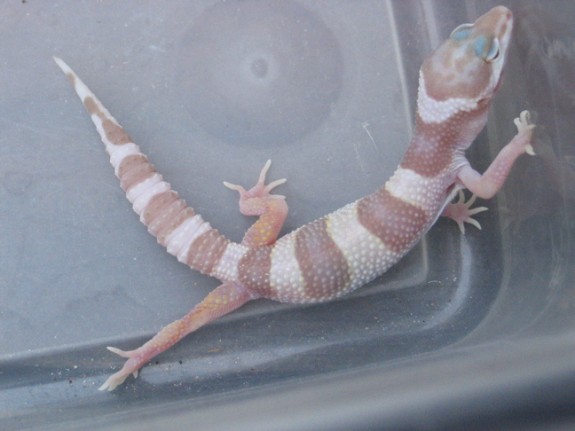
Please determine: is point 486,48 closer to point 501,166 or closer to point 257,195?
point 501,166

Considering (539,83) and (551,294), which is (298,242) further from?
(539,83)

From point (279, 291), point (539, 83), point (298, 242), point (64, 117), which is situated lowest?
point (279, 291)

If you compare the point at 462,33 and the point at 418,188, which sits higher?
the point at 462,33

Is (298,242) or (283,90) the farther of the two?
(283,90)

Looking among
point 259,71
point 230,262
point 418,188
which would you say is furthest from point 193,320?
point 259,71

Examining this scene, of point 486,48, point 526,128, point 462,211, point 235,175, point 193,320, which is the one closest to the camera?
point 486,48

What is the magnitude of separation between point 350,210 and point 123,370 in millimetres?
819

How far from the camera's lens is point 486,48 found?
1.55 m

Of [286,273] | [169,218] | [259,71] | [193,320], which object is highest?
[259,71]

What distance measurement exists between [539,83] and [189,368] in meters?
1.37

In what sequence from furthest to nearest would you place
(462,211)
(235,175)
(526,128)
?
(235,175)
(462,211)
(526,128)

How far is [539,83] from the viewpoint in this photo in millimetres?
1826

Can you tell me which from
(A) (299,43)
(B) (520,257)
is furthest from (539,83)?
(A) (299,43)

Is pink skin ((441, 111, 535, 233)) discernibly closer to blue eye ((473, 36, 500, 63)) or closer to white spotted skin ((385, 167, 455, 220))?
white spotted skin ((385, 167, 455, 220))
